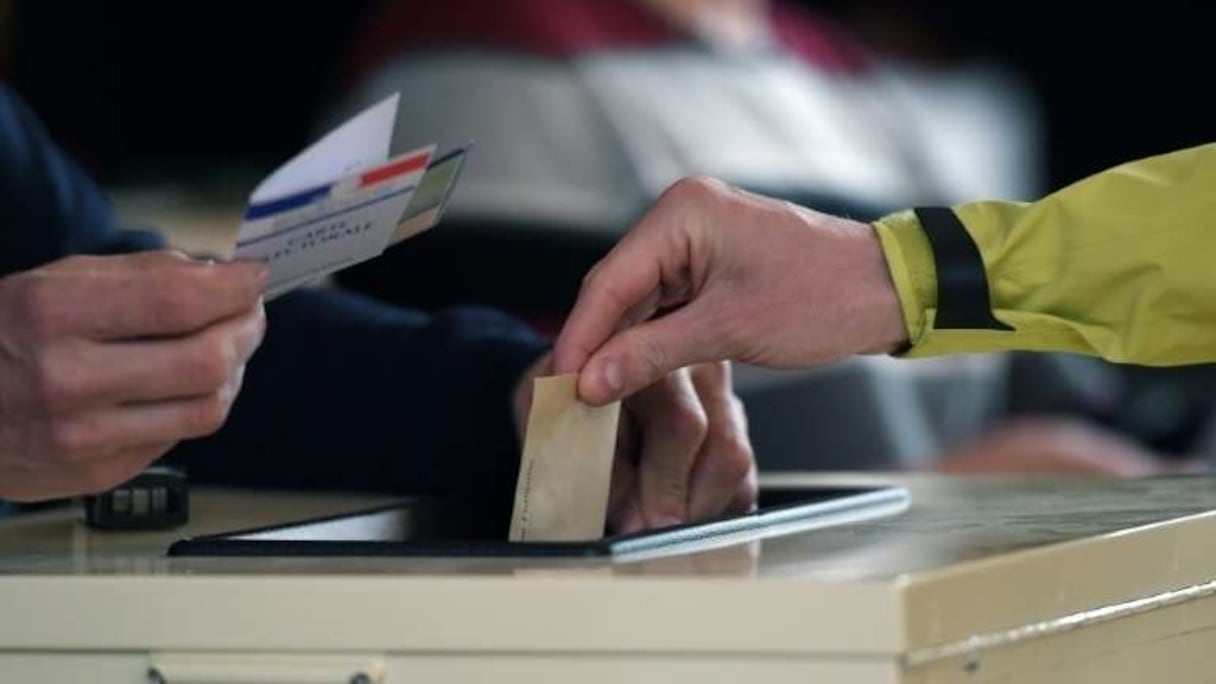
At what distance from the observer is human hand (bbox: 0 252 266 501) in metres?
1.01

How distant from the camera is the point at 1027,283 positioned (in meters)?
1.19

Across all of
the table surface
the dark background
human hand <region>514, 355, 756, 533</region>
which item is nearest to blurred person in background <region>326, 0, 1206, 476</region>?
the dark background

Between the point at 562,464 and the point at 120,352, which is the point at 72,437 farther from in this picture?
the point at 562,464

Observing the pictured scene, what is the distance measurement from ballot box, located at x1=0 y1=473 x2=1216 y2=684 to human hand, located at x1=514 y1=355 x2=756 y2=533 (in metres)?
0.23

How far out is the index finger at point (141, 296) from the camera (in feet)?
3.30

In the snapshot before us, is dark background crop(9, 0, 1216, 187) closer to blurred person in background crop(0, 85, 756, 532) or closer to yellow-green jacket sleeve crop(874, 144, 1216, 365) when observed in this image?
blurred person in background crop(0, 85, 756, 532)

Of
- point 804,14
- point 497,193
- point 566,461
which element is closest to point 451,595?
point 566,461

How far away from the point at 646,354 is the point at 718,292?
44mm

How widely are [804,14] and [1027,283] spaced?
2002mm

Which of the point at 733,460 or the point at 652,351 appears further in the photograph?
the point at 733,460

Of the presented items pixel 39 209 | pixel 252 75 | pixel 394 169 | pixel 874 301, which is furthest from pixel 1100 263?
pixel 252 75

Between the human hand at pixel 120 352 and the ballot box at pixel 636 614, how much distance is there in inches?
2.1

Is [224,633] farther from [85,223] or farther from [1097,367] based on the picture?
[1097,367]

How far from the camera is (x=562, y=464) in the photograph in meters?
1.10
